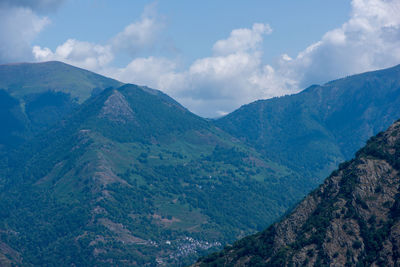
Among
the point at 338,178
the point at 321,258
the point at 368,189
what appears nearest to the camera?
the point at 321,258

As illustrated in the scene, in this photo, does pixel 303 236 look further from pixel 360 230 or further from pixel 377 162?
pixel 377 162

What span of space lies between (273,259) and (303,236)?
1094 centimetres

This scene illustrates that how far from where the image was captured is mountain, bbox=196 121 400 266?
148 meters

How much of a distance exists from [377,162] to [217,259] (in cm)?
6033

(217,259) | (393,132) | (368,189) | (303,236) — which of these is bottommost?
(217,259)

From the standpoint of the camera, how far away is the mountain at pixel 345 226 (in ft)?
487

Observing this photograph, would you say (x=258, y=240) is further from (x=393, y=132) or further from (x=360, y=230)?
(x=393, y=132)

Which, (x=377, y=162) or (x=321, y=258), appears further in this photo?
(x=377, y=162)

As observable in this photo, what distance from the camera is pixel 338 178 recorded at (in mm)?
177000

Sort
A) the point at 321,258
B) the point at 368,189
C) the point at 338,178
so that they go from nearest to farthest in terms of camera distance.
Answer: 1. the point at 321,258
2. the point at 368,189
3. the point at 338,178

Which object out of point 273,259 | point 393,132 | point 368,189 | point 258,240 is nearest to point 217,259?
point 258,240

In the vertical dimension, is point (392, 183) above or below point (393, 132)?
below

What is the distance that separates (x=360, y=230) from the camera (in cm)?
15450

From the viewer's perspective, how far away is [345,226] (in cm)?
15575
